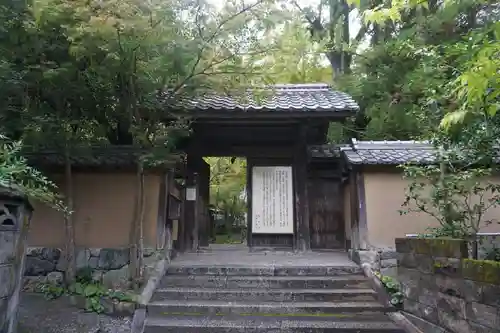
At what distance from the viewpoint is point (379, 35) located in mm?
15227

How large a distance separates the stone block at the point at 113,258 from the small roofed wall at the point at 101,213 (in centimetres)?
18

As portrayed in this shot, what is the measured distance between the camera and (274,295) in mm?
6762

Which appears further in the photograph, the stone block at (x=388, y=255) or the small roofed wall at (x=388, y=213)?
the small roofed wall at (x=388, y=213)

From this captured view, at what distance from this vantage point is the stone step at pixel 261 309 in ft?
20.7

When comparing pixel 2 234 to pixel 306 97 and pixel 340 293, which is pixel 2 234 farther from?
pixel 306 97

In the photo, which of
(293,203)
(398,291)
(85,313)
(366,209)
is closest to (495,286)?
(398,291)

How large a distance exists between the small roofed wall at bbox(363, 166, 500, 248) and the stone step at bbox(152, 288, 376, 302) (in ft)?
6.49

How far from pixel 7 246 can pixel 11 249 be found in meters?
0.11

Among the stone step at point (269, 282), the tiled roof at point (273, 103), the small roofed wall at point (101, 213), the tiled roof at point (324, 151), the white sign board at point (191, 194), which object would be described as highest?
the tiled roof at point (273, 103)

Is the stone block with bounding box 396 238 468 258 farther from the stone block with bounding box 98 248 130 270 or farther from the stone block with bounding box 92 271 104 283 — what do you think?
the stone block with bounding box 92 271 104 283

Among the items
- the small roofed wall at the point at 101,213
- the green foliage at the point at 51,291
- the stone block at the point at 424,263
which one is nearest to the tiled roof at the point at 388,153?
the stone block at the point at 424,263

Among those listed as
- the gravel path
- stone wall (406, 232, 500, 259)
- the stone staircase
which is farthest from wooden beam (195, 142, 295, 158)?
stone wall (406, 232, 500, 259)

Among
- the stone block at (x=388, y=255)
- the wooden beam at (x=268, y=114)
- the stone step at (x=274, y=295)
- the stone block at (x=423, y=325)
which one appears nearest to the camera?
the stone block at (x=423, y=325)

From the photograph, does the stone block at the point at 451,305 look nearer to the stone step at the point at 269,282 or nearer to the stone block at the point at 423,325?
the stone block at the point at 423,325
